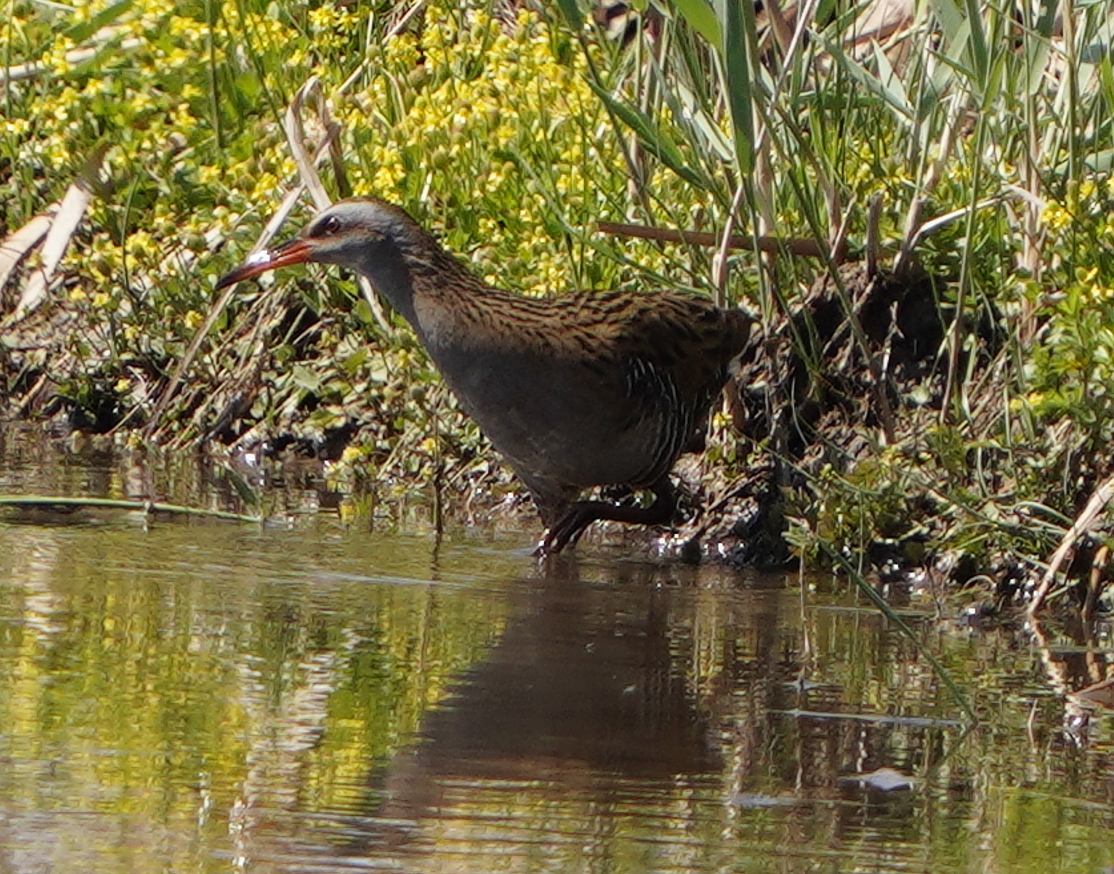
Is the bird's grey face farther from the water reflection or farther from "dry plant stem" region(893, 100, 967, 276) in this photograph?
"dry plant stem" region(893, 100, 967, 276)

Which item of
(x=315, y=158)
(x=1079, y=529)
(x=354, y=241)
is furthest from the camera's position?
(x=315, y=158)

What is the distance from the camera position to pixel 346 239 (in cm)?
589

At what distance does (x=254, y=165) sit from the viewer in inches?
286

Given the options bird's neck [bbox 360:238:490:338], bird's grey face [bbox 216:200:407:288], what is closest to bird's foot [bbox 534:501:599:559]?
bird's neck [bbox 360:238:490:338]

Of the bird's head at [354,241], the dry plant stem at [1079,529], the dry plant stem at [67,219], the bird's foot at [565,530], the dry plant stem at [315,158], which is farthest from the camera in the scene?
the dry plant stem at [67,219]

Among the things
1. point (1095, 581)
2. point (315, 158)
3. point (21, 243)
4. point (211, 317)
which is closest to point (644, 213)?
point (315, 158)

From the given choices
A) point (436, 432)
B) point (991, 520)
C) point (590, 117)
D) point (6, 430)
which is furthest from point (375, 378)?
point (991, 520)

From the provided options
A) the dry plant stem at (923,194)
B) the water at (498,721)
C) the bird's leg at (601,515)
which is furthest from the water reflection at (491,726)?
the dry plant stem at (923,194)

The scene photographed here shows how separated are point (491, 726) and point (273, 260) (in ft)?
8.35

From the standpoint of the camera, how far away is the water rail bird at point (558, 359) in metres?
5.59

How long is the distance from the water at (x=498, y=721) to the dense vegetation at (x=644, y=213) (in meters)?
0.55

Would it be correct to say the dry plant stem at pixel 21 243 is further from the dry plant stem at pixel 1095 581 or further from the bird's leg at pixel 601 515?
the dry plant stem at pixel 1095 581

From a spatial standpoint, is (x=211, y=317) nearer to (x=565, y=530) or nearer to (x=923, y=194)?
(x=565, y=530)

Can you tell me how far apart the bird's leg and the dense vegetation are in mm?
156
